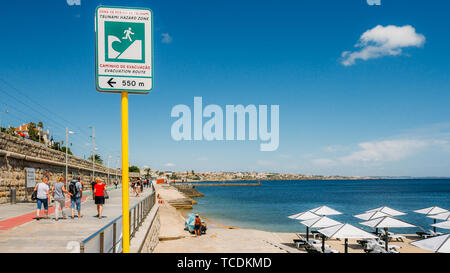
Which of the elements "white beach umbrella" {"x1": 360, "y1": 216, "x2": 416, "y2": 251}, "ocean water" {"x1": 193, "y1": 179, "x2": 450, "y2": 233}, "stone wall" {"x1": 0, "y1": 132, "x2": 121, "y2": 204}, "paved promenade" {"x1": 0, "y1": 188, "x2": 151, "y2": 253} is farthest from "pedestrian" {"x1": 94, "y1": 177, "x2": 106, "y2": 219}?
"ocean water" {"x1": 193, "y1": 179, "x2": 450, "y2": 233}

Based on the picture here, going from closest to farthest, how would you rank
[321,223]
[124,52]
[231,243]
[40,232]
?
[124,52] < [40,232] < [321,223] < [231,243]

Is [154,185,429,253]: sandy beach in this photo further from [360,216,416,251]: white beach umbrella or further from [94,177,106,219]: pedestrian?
[94,177,106,219]: pedestrian

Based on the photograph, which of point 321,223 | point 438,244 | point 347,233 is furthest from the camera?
point 321,223

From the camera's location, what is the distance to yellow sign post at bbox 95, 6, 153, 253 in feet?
10.1

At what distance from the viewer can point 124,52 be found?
10.2ft

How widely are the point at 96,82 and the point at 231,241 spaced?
60.3ft

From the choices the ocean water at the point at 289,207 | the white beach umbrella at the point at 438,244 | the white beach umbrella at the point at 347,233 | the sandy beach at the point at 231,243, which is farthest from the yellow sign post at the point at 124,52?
the ocean water at the point at 289,207

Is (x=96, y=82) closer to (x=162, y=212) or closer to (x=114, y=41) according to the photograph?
(x=114, y=41)

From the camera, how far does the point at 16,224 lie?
9547 mm

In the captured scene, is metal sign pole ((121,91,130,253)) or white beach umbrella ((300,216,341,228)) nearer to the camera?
metal sign pole ((121,91,130,253))

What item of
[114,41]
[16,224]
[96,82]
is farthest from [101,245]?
[16,224]

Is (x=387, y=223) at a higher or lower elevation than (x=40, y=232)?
lower

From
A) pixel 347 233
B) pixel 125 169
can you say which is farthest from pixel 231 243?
pixel 125 169

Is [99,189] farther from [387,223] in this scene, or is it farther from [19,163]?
[387,223]
